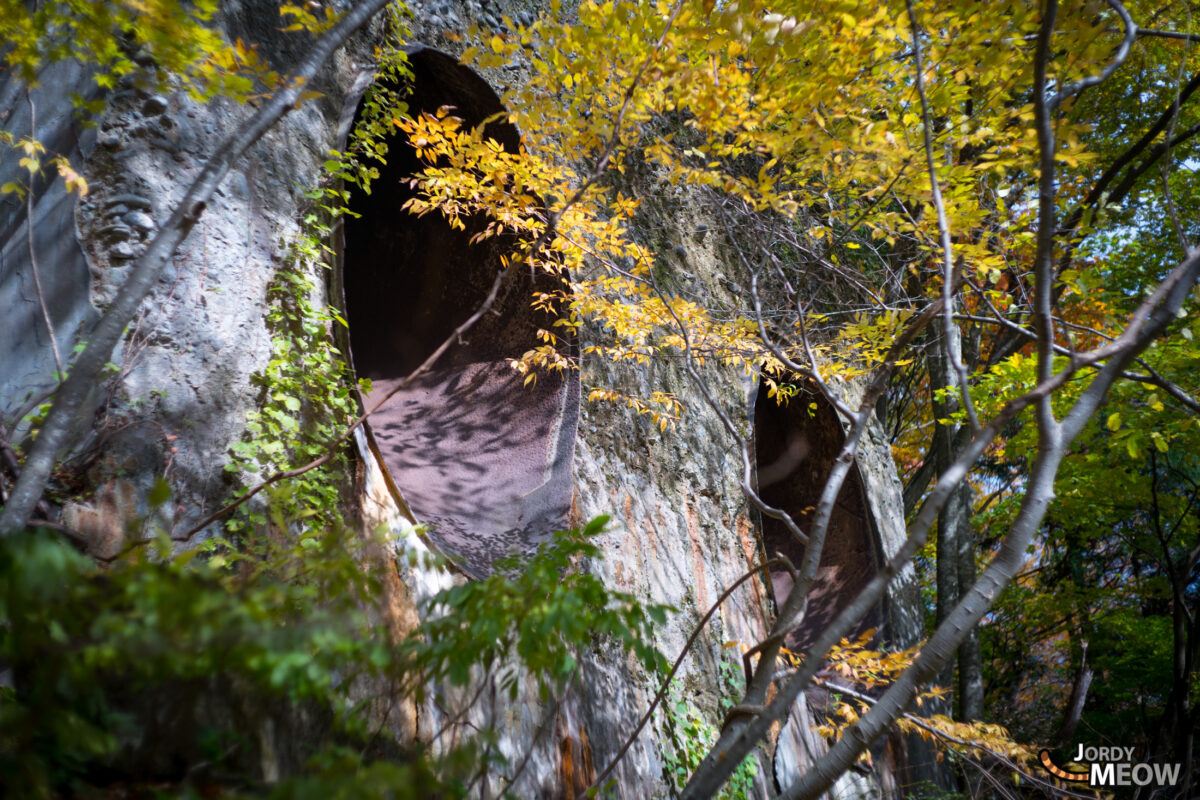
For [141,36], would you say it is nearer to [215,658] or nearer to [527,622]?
[215,658]

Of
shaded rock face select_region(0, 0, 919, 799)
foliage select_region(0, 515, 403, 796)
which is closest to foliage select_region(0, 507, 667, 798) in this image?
foliage select_region(0, 515, 403, 796)

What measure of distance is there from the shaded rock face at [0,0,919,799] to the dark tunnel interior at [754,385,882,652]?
60 mm

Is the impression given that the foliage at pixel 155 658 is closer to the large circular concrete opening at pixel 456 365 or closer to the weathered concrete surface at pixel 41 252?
the weathered concrete surface at pixel 41 252

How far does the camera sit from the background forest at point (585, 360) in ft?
4.43

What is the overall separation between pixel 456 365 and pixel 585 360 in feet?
3.12

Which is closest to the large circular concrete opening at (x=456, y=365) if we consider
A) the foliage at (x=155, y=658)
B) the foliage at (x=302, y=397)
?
the foliage at (x=302, y=397)

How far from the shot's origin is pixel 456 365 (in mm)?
5023

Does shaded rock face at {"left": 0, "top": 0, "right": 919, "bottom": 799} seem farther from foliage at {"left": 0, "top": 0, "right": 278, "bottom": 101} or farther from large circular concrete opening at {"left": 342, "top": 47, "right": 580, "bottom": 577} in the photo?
foliage at {"left": 0, "top": 0, "right": 278, "bottom": 101}

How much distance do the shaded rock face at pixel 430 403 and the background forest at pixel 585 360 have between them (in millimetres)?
100

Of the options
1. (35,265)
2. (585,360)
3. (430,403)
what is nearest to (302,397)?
(35,265)

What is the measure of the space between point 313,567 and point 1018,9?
3319 mm

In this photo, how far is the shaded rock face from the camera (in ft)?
7.98

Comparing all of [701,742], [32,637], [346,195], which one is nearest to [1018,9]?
[346,195]

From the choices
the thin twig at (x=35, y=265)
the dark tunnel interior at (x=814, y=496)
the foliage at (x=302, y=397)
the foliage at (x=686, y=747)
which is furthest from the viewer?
the dark tunnel interior at (x=814, y=496)
